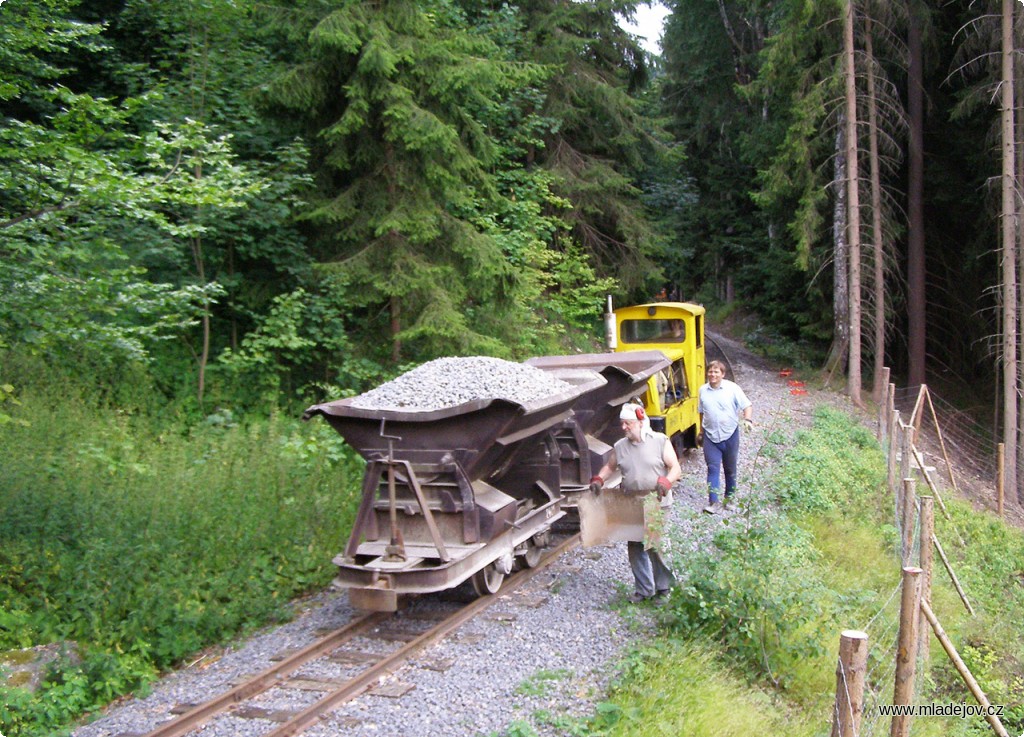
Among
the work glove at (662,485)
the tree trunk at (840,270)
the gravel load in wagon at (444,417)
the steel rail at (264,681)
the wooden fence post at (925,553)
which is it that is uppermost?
the tree trunk at (840,270)

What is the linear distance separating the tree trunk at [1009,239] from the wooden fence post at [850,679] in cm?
1579

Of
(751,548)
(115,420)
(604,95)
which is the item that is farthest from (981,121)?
(115,420)

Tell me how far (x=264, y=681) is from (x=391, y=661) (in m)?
0.94

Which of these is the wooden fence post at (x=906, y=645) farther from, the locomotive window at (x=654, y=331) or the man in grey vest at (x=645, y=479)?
the locomotive window at (x=654, y=331)

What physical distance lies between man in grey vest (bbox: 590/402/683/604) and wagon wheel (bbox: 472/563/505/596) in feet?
4.29

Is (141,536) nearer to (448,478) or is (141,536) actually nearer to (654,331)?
(448,478)

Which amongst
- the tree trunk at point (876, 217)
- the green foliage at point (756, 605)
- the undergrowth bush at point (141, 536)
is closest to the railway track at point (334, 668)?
the undergrowth bush at point (141, 536)

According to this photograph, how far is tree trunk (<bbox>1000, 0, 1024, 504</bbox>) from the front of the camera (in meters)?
17.3

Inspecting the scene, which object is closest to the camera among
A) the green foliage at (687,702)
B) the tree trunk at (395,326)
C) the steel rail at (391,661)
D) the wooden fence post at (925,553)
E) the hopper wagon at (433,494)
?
the green foliage at (687,702)

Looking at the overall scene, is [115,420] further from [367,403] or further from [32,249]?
[367,403]

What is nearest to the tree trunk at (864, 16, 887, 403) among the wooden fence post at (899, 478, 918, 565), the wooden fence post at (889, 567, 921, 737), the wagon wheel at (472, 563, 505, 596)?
the wooden fence post at (899, 478, 918, 565)

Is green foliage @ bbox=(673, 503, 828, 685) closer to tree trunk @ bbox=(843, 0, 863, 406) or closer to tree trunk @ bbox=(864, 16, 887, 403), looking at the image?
tree trunk @ bbox=(843, 0, 863, 406)

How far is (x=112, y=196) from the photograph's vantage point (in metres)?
6.91

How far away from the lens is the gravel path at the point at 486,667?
5.61 meters
